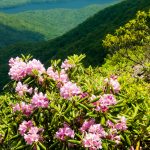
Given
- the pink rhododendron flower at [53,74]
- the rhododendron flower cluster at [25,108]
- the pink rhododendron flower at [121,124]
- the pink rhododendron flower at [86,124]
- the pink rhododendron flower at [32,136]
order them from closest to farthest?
the pink rhododendron flower at [32,136] < the pink rhododendron flower at [86,124] < the pink rhododendron flower at [121,124] < the rhododendron flower cluster at [25,108] < the pink rhododendron flower at [53,74]

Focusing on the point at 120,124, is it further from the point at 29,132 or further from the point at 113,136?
the point at 29,132

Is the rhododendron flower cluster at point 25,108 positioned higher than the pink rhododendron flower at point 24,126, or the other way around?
the rhododendron flower cluster at point 25,108

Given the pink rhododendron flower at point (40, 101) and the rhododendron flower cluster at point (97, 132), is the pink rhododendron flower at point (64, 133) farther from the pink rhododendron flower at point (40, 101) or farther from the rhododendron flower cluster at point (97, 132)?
the pink rhododendron flower at point (40, 101)

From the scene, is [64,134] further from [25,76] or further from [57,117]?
[25,76]

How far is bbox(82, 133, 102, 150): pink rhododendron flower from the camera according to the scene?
1118cm

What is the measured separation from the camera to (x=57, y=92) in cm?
A: 1288

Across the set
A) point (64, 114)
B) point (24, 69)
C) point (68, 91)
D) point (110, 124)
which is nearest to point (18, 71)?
point (24, 69)

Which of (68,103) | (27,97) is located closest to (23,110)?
(27,97)

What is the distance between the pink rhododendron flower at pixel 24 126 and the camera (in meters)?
12.0

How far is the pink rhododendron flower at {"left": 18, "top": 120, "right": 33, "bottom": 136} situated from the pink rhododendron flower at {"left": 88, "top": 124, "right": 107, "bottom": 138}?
5.59 feet

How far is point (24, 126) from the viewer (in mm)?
12055

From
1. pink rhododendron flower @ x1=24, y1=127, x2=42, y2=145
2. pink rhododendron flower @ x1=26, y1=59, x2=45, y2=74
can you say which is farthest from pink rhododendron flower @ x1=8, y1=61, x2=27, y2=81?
pink rhododendron flower @ x1=24, y1=127, x2=42, y2=145

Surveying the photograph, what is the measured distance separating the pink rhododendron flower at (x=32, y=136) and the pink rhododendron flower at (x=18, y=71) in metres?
1.61

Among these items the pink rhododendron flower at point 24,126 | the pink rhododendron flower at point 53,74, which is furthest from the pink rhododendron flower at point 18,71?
the pink rhododendron flower at point 24,126
